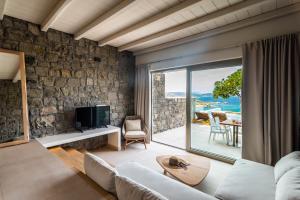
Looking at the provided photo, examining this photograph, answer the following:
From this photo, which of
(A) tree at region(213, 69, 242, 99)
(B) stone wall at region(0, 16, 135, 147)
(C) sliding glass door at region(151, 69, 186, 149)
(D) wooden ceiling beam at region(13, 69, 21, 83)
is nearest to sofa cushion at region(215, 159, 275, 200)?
(A) tree at region(213, 69, 242, 99)

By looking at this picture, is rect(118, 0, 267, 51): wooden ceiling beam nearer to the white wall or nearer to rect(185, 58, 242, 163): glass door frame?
the white wall

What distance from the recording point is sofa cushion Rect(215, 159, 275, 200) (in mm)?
1490

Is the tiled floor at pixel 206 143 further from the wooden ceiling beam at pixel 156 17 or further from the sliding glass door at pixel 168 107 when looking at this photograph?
the wooden ceiling beam at pixel 156 17

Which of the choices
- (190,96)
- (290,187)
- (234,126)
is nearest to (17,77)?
(190,96)

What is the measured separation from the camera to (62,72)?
3.29 meters

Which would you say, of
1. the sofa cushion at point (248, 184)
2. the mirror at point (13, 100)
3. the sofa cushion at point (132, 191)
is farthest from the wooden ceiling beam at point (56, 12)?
the sofa cushion at point (248, 184)

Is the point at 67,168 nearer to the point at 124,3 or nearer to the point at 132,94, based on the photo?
the point at 124,3

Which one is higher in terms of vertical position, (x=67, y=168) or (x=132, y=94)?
(x=132, y=94)

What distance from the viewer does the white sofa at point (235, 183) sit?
4.21 feet

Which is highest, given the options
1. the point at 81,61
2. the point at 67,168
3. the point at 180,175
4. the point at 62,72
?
the point at 81,61

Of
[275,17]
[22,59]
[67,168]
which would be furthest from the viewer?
[22,59]

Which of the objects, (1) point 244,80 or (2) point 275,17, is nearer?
(2) point 275,17

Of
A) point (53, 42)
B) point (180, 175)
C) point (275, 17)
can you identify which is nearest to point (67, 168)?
point (180, 175)

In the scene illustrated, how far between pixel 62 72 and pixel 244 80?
3.48 meters
